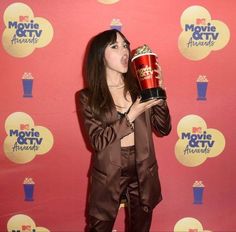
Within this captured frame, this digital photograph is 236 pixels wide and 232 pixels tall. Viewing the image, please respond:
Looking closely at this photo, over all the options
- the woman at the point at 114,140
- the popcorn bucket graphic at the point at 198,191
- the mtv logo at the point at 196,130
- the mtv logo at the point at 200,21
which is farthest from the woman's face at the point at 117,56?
the popcorn bucket graphic at the point at 198,191

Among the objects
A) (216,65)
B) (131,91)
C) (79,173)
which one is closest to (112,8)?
(131,91)

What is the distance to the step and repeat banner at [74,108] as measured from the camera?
6.17 ft

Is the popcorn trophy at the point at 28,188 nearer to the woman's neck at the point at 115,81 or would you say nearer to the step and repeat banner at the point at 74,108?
the step and repeat banner at the point at 74,108

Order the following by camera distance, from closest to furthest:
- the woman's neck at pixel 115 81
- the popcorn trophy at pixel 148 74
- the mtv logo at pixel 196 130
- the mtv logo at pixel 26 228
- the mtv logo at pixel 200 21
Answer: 1. the popcorn trophy at pixel 148 74
2. the woman's neck at pixel 115 81
3. the mtv logo at pixel 200 21
4. the mtv logo at pixel 196 130
5. the mtv logo at pixel 26 228

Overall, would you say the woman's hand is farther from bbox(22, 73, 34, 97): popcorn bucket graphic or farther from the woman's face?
bbox(22, 73, 34, 97): popcorn bucket graphic

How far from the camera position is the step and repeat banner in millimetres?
1880

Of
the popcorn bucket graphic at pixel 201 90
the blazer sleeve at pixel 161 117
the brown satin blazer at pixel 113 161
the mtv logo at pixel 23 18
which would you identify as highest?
the mtv logo at pixel 23 18

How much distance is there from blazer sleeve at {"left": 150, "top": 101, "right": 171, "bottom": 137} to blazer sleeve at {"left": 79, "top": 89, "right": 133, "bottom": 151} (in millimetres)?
200

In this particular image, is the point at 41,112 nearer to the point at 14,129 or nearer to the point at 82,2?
the point at 14,129

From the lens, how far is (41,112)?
2002mm

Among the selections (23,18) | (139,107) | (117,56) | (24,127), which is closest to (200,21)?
(117,56)

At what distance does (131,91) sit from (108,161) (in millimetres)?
378

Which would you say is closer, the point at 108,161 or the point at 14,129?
the point at 108,161

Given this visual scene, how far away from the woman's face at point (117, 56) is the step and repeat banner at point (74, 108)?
37 centimetres
